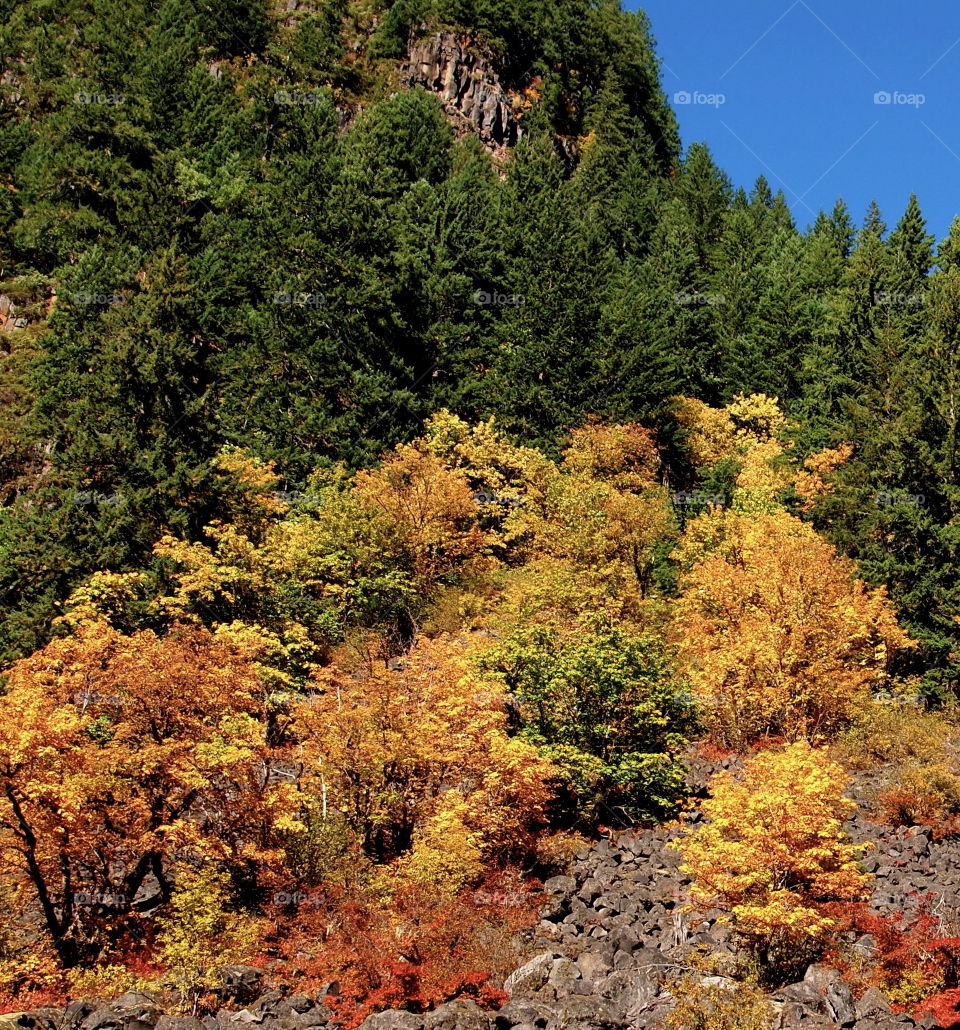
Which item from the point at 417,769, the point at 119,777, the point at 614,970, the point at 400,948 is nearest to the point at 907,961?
the point at 614,970

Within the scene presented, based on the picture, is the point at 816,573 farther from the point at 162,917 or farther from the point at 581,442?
the point at 162,917

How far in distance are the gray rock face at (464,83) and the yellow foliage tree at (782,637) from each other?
62.8m

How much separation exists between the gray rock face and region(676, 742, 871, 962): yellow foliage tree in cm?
7764

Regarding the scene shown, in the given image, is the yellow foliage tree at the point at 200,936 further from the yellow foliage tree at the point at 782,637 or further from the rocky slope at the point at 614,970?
the yellow foliage tree at the point at 782,637

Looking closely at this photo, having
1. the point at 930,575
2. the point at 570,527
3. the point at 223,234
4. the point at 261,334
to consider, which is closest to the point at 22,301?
the point at 223,234

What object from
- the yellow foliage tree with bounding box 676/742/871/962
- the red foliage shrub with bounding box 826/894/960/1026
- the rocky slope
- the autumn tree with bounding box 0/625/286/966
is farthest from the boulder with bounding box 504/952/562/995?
the autumn tree with bounding box 0/625/286/966

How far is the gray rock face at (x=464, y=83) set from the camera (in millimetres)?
88312

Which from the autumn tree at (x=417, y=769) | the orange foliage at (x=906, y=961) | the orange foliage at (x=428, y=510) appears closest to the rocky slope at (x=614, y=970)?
the orange foliage at (x=906, y=961)

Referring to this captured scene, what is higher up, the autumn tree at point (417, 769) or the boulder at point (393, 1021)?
the autumn tree at point (417, 769)

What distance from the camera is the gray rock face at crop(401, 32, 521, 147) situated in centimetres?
8831

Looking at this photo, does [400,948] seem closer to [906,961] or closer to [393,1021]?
[393,1021]

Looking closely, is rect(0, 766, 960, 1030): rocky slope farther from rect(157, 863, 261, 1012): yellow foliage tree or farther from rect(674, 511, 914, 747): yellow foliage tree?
rect(674, 511, 914, 747): yellow foliage tree

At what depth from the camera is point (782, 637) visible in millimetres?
31656

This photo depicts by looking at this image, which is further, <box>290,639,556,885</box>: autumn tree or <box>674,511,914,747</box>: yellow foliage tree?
<box>674,511,914,747</box>: yellow foliage tree
